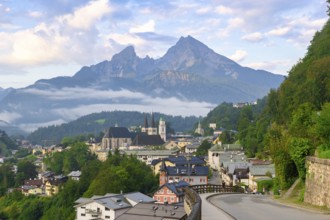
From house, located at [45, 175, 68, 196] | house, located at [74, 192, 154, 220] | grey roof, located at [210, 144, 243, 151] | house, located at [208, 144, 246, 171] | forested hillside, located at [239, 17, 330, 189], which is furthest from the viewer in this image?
house, located at [45, 175, 68, 196]

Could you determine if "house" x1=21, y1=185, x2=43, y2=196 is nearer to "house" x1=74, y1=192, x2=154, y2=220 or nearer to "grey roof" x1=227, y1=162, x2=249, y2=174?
"house" x1=74, y1=192, x2=154, y2=220

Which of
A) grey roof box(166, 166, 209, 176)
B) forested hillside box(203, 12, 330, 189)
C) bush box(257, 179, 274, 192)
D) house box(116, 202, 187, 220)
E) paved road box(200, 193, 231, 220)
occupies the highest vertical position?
forested hillside box(203, 12, 330, 189)

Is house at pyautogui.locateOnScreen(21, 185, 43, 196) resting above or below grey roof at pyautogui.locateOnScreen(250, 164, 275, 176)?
below

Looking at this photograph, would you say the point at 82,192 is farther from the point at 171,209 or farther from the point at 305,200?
the point at 305,200

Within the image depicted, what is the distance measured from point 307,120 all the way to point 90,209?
35.0 meters

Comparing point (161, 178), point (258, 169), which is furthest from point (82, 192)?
point (258, 169)

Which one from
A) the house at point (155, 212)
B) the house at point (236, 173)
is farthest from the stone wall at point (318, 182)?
the house at point (236, 173)

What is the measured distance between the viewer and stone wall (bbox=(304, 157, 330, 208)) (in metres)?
21.1

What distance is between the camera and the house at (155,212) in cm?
4098

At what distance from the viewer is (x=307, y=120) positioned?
34.4 meters

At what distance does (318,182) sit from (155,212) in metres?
24.5

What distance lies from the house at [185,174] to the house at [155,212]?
100ft

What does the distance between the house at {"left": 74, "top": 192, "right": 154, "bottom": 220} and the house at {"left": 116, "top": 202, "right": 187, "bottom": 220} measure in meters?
6.56

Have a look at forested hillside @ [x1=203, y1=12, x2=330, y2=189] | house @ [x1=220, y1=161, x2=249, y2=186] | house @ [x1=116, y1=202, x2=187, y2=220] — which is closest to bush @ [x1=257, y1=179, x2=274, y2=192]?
forested hillside @ [x1=203, y1=12, x2=330, y2=189]
